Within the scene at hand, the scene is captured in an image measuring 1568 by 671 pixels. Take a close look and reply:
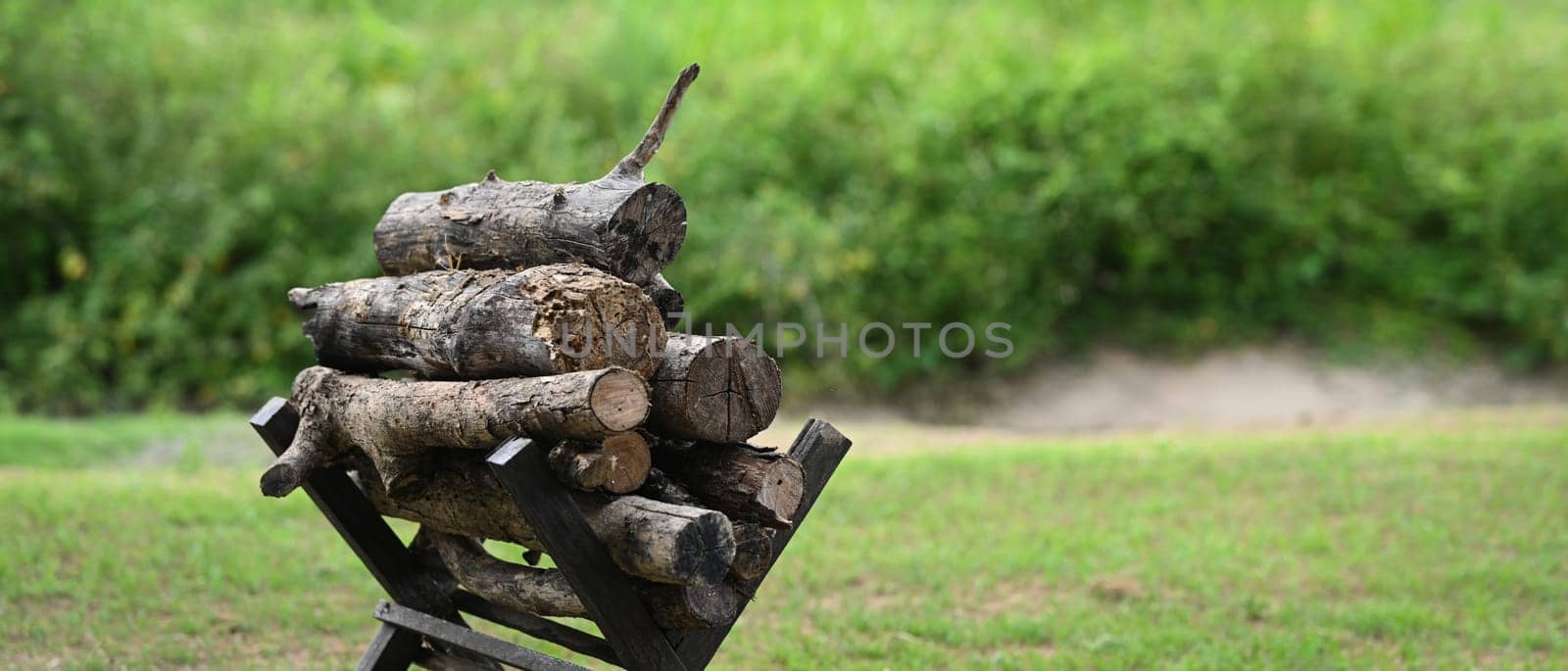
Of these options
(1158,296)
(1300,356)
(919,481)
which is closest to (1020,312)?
(1158,296)

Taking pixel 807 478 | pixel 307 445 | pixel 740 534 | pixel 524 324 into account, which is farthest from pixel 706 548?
pixel 307 445

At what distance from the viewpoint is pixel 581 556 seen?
3238 millimetres

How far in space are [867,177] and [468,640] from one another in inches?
332

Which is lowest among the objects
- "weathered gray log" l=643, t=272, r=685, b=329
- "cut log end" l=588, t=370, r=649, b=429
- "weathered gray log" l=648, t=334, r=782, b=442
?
"cut log end" l=588, t=370, r=649, b=429

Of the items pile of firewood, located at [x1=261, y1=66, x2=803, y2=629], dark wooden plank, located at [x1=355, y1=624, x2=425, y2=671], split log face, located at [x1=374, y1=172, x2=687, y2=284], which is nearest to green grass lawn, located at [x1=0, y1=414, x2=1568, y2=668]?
dark wooden plank, located at [x1=355, y1=624, x2=425, y2=671]

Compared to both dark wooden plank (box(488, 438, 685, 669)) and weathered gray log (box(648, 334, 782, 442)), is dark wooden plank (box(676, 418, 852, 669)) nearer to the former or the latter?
dark wooden plank (box(488, 438, 685, 669))

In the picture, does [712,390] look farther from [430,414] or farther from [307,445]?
[307,445]

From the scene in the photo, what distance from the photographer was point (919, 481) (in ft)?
25.9

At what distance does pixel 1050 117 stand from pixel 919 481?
4.63 metres

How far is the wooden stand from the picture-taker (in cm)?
318

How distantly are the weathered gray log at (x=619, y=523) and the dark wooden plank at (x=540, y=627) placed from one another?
268 millimetres

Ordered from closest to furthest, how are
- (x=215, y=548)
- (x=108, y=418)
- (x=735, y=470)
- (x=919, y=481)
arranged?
1. (x=735, y=470)
2. (x=215, y=548)
3. (x=919, y=481)
4. (x=108, y=418)

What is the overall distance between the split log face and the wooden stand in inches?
23.9

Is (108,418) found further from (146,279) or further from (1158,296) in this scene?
(1158,296)
